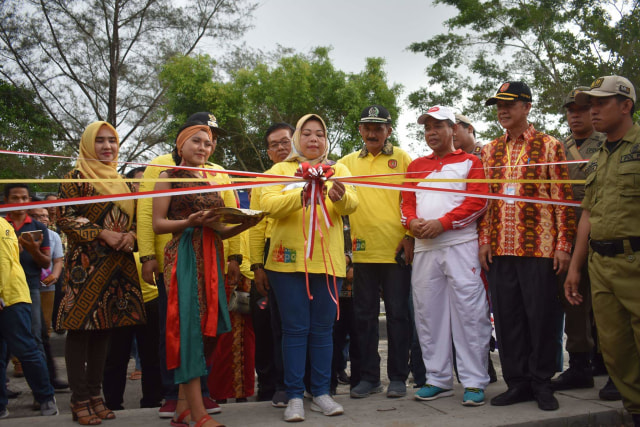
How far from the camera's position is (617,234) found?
3395 mm

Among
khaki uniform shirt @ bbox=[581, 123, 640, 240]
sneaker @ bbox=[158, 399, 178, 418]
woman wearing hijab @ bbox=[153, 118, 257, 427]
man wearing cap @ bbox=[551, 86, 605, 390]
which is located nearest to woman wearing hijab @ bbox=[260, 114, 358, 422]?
woman wearing hijab @ bbox=[153, 118, 257, 427]

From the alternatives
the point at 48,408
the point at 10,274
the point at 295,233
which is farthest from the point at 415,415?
the point at 10,274

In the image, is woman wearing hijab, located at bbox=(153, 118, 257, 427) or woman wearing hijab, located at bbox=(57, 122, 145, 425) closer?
woman wearing hijab, located at bbox=(153, 118, 257, 427)

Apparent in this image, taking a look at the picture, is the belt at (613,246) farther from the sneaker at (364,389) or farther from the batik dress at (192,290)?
the batik dress at (192,290)

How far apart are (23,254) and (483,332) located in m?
4.49

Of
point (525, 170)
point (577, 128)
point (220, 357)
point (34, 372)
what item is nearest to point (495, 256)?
point (525, 170)

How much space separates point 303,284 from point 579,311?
2.35 metres

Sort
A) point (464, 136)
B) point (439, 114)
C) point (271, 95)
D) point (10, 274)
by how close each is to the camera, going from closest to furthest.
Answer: point (439, 114) → point (10, 274) → point (464, 136) → point (271, 95)

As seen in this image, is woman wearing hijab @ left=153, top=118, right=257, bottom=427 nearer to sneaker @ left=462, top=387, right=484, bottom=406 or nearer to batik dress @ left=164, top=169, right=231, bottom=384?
batik dress @ left=164, top=169, right=231, bottom=384

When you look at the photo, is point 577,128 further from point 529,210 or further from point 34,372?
point 34,372

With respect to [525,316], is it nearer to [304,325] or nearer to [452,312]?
[452,312]

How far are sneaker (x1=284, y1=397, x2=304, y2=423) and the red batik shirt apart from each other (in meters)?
1.73

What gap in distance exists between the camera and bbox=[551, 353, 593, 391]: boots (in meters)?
4.44

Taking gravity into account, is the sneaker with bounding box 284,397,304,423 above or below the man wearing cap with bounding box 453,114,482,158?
below
